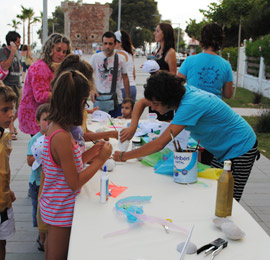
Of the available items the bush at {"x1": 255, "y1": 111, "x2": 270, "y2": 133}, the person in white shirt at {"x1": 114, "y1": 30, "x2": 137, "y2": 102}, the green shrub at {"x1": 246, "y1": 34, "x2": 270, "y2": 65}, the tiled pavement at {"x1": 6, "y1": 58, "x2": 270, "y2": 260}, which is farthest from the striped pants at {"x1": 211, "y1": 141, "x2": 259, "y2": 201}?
the green shrub at {"x1": 246, "y1": 34, "x2": 270, "y2": 65}

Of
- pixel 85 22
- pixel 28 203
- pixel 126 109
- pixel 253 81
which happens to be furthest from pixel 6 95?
pixel 85 22

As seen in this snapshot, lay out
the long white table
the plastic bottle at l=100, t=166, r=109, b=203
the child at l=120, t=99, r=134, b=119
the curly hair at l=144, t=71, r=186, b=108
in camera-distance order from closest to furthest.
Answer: the long white table, the plastic bottle at l=100, t=166, r=109, b=203, the curly hair at l=144, t=71, r=186, b=108, the child at l=120, t=99, r=134, b=119

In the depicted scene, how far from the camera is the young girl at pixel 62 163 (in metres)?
1.80

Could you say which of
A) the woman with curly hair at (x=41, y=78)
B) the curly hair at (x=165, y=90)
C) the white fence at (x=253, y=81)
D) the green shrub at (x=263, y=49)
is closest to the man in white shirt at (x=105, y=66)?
the woman with curly hair at (x=41, y=78)

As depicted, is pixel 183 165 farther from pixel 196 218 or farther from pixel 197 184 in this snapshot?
pixel 196 218

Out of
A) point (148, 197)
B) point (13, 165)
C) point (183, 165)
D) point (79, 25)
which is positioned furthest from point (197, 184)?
point (79, 25)

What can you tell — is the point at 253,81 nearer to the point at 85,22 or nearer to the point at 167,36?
the point at 167,36

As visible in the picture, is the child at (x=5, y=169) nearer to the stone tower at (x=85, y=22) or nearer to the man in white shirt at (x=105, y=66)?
the man in white shirt at (x=105, y=66)

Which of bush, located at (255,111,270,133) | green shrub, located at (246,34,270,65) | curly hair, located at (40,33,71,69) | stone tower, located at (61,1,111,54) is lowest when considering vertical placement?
bush, located at (255,111,270,133)

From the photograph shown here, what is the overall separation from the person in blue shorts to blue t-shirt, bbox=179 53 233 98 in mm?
1099

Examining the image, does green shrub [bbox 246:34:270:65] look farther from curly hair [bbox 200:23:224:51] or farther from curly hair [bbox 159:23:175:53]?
curly hair [bbox 200:23:224:51]

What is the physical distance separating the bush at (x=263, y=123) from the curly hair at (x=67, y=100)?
20.4 ft

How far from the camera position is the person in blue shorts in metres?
2.20

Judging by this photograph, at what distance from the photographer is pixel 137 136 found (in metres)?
3.28
